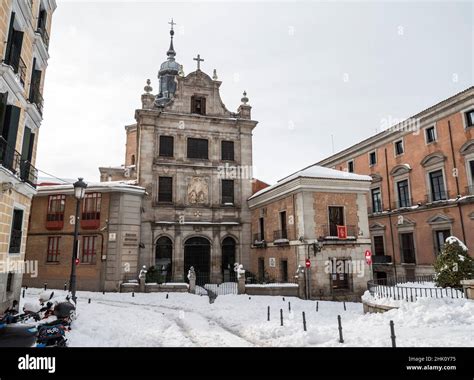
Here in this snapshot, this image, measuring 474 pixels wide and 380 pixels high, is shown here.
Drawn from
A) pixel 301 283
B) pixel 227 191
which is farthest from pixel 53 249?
pixel 301 283

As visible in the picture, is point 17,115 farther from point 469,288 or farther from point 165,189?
point 469,288

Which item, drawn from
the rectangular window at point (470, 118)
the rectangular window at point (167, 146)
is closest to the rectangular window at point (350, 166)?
the rectangular window at point (470, 118)

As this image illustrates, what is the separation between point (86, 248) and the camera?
22750 mm

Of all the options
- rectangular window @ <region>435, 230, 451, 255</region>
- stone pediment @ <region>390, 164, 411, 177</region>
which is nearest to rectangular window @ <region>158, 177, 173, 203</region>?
stone pediment @ <region>390, 164, 411, 177</region>

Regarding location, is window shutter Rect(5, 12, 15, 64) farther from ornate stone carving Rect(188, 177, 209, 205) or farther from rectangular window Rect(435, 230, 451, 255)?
rectangular window Rect(435, 230, 451, 255)

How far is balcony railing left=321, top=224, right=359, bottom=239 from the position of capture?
21531 millimetres

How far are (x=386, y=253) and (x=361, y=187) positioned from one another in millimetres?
9776

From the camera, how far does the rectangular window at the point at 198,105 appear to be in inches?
1175

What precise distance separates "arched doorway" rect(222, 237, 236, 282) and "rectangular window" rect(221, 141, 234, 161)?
24.7ft

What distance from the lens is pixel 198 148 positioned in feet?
96.0

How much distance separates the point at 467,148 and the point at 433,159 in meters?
2.98

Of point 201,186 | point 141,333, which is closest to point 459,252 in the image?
point 141,333

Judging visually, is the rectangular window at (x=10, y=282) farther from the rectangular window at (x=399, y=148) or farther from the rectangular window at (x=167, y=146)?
the rectangular window at (x=399, y=148)
